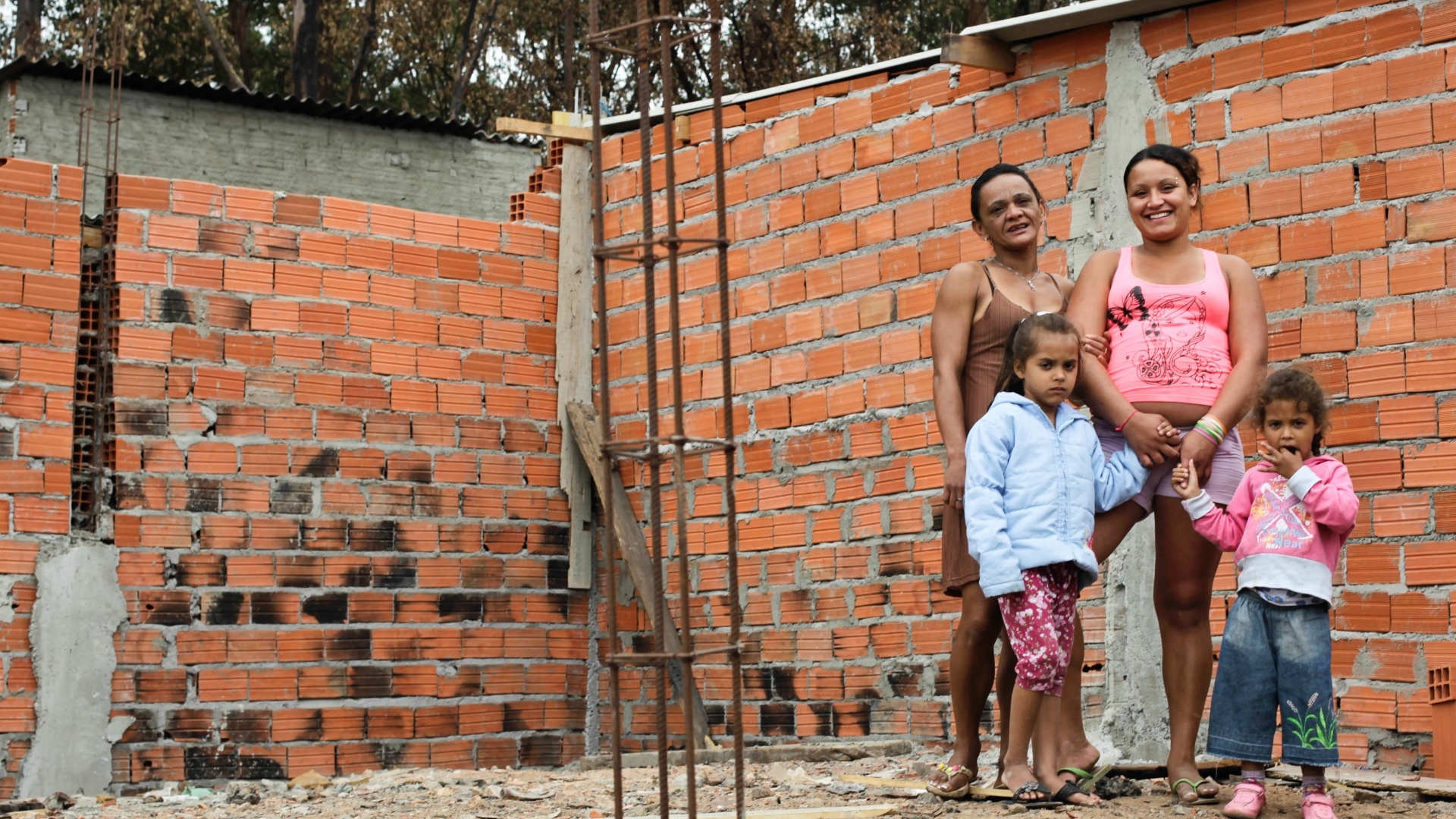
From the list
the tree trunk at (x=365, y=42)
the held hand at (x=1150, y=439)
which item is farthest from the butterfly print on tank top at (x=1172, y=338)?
the tree trunk at (x=365, y=42)

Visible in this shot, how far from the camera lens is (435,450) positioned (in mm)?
7691

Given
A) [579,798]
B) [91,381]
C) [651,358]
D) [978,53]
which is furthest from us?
[91,381]

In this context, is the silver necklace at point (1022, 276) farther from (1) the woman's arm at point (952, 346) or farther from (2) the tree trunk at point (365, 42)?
(2) the tree trunk at point (365, 42)

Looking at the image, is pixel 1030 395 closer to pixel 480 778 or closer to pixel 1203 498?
pixel 1203 498

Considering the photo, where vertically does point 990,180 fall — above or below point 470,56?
below

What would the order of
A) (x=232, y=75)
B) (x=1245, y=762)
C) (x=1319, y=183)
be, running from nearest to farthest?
(x=1245, y=762)
(x=1319, y=183)
(x=232, y=75)

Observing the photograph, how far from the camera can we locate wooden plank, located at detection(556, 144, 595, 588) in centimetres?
803

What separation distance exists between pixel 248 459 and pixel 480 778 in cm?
189

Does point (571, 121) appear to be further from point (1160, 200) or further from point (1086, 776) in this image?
point (1086, 776)

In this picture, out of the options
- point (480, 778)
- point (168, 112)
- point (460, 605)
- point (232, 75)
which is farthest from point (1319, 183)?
point (232, 75)

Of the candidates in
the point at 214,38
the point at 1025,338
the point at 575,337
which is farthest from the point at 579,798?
the point at 214,38

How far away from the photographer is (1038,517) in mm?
4230

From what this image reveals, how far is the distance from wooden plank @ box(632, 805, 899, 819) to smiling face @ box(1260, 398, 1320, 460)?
1.39m

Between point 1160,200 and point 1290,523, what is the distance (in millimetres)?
985
